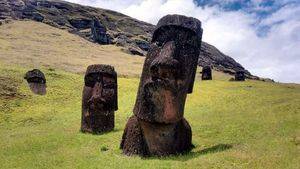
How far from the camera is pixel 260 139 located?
21.9 m

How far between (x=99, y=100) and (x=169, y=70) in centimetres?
1039

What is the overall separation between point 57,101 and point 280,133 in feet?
94.1

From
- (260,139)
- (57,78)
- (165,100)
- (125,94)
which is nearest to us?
(165,100)

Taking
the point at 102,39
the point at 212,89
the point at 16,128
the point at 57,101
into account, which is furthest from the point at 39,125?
the point at 102,39

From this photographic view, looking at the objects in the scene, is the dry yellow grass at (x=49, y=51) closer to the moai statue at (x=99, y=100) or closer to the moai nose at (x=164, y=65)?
the moai statue at (x=99, y=100)

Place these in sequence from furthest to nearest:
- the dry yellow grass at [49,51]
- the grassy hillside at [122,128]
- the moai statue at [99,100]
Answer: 1. the dry yellow grass at [49,51]
2. the moai statue at [99,100]
3. the grassy hillside at [122,128]

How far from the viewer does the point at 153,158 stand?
19.6 metres

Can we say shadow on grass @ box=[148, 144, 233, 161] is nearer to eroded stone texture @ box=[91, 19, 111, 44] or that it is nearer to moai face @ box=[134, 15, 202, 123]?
moai face @ box=[134, 15, 202, 123]

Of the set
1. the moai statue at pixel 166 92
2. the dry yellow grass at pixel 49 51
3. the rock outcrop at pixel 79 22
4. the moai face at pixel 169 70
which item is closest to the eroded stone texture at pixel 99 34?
the rock outcrop at pixel 79 22

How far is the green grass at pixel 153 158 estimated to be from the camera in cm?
1791

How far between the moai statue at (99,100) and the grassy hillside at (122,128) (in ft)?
3.05

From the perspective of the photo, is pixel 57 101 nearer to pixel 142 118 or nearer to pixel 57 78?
pixel 57 78

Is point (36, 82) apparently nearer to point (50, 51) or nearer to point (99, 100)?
point (99, 100)

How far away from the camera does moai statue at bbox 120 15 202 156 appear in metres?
20.0
